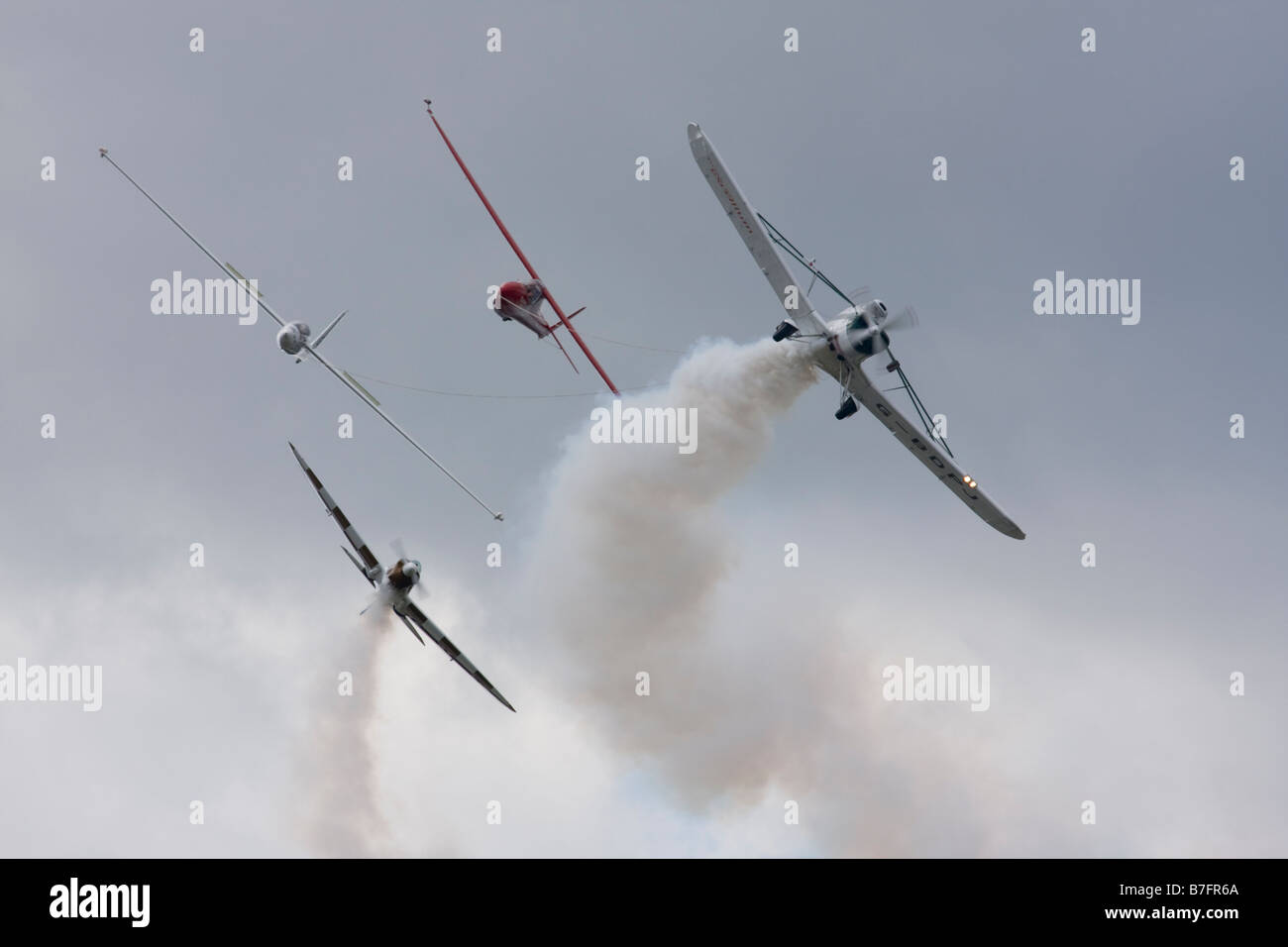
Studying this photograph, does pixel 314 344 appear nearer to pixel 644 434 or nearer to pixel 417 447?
pixel 417 447

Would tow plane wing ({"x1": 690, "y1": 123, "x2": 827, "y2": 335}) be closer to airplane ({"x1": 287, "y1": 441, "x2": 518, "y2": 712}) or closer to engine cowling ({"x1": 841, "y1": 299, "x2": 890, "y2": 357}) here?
engine cowling ({"x1": 841, "y1": 299, "x2": 890, "y2": 357})

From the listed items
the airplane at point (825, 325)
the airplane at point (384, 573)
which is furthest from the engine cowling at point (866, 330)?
the airplane at point (384, 573)

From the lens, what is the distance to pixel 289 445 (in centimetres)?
7156

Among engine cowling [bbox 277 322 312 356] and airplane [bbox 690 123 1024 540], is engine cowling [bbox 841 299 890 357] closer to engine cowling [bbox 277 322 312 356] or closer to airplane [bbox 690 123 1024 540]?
airplane [bbox 690 123 1024 540]

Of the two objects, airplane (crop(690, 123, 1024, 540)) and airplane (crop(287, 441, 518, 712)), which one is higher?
airplane (crop(690, 123, 1024, 540))

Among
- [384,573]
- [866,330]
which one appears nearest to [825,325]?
[866,330]

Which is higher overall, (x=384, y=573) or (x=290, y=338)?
(x=290, y=338)

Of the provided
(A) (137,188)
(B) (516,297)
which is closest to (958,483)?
(B) (516,297)

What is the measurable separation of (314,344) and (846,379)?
2340 cm

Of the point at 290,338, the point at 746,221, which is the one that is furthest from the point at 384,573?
the point at 746,221

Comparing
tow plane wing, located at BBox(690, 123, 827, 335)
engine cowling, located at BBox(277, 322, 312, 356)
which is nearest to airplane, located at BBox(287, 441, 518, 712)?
engine cowling, located at BBox(277, 322, 312, 356)

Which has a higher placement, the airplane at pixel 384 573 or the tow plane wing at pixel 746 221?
the tow plane wing at pixel 746 221

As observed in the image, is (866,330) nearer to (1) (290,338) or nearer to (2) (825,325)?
(2) (825,325)

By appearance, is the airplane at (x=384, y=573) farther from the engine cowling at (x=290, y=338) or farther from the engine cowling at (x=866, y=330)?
the engine cowling at (x=866, y=330)
